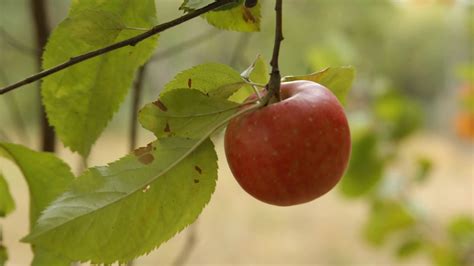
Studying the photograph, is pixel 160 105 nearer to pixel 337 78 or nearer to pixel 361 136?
pixel 337 78

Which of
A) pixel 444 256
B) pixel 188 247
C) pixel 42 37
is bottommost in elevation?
pixel 444 256

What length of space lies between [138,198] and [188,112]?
4 cm

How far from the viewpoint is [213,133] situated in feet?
0.95

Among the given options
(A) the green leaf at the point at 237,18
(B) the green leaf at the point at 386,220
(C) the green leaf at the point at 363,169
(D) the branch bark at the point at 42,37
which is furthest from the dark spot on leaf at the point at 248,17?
(B) the green leaf at the point at 386,220

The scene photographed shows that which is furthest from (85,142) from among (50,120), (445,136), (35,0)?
(445,136)

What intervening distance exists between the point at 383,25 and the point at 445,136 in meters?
0.78

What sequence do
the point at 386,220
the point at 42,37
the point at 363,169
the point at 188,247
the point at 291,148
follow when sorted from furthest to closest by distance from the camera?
1. the point at 386,220
2. the point at 363,169
3. the point at 188,247
4. the point at 42,37
5. the point at 291,148

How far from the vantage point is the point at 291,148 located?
0.26 metres

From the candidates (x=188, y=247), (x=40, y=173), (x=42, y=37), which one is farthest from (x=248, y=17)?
(x=188, y=247)

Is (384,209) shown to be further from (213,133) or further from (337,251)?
(337,251)

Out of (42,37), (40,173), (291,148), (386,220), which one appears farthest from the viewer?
(386,220)

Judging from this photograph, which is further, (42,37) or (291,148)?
(42,37)

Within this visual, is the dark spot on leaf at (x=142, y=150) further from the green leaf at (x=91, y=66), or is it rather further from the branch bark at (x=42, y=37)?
the branch bark at (x=42, y=37)

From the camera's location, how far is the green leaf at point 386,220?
1.15 meters
